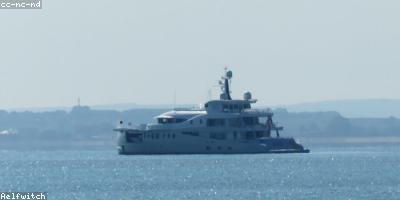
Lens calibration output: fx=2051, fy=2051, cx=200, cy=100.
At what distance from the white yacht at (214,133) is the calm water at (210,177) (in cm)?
184

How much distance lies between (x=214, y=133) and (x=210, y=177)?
4087cm

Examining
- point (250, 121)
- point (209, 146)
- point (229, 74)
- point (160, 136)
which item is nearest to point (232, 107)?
point (250, 121)

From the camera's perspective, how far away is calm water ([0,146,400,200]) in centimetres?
11125

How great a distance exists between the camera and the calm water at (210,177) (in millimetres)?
111250

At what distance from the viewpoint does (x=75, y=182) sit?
406 feet

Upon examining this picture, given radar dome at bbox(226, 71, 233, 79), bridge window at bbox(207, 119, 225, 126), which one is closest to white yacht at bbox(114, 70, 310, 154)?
bridge window at bbox(207, 119, 225, 126)

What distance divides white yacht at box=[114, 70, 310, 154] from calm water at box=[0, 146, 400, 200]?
184 centimetres

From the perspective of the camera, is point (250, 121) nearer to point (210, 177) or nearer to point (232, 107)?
point (232, 107)

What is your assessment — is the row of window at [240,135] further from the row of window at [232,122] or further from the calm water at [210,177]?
the calm water at [210,177]

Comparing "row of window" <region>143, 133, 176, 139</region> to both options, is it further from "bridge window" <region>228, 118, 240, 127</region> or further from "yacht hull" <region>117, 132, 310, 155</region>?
"bridge window" <region>228, 118, 240, 127</region>

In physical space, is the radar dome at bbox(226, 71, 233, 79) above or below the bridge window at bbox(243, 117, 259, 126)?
above

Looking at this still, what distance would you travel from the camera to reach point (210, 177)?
128 meters

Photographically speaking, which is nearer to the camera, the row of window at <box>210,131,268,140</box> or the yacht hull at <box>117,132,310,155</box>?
the yacht hull at <box>117,132,310,155</box>

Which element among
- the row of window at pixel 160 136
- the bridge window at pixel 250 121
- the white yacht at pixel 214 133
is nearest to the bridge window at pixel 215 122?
the white yacht at pixel 214 133
